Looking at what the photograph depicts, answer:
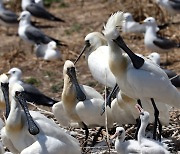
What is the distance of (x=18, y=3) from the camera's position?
20.9m

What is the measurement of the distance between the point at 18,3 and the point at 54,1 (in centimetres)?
87

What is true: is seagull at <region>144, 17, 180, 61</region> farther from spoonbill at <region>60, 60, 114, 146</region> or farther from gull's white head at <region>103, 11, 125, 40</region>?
gull's white head at <region>103, 11, 125, 40</region>

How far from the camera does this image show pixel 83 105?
1048cm

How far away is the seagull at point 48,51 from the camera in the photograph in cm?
1598

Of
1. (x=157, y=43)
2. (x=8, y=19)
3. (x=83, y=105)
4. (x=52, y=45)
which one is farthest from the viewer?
(x=8, y=19)

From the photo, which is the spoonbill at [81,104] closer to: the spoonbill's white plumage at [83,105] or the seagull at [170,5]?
the spoonbill's white plumage at [83,105]

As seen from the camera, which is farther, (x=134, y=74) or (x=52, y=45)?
(x=52, y=45)

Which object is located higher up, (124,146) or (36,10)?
(124,146)

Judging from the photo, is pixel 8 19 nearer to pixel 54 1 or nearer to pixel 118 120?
pixel 54 1

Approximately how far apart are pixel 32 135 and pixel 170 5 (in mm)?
8901

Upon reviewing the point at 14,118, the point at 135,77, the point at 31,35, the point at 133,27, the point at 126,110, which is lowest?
the point at 31,35

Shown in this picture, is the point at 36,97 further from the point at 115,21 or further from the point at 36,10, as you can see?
the point at 36,10

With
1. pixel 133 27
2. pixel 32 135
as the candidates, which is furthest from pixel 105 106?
pixel 133 27

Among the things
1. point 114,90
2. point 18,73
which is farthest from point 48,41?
point 114,90
